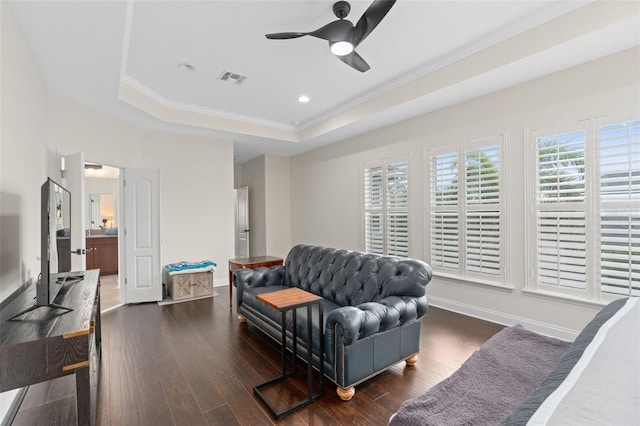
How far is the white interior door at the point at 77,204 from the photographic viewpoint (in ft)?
11.0

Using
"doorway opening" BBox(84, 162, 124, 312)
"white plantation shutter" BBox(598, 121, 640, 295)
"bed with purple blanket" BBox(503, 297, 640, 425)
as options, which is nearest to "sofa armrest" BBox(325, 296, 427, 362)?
"bed with purple blanket" BBox(503, 297, 640, 425)

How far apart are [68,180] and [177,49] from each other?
6.86ft

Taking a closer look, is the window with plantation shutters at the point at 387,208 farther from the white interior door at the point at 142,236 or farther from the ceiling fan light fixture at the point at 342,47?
the white interior door at the point at 142,236

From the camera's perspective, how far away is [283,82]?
3854 millimetres

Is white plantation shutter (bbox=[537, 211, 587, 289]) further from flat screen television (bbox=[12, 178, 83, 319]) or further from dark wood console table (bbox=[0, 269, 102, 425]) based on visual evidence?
flat screen television (bbox=[12, 178, 83, 319])

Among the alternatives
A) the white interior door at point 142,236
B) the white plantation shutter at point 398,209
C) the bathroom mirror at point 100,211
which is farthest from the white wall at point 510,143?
the bathroom mirror at point 100,211

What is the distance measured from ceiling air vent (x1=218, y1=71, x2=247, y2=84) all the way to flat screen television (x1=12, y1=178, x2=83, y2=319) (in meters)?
2.14

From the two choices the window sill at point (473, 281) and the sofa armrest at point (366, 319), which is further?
the window sill at point (473, 281)

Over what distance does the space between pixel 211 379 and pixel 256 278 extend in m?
1.32

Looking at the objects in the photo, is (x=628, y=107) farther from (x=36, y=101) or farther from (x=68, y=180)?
(x=68, y=180)

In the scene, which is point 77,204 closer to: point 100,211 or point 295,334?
point 295,334

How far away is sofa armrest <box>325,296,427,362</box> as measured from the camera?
2.04 metres

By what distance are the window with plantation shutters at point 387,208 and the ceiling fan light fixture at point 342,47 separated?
242cm

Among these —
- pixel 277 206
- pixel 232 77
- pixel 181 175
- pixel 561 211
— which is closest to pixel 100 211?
pixel 181 175
